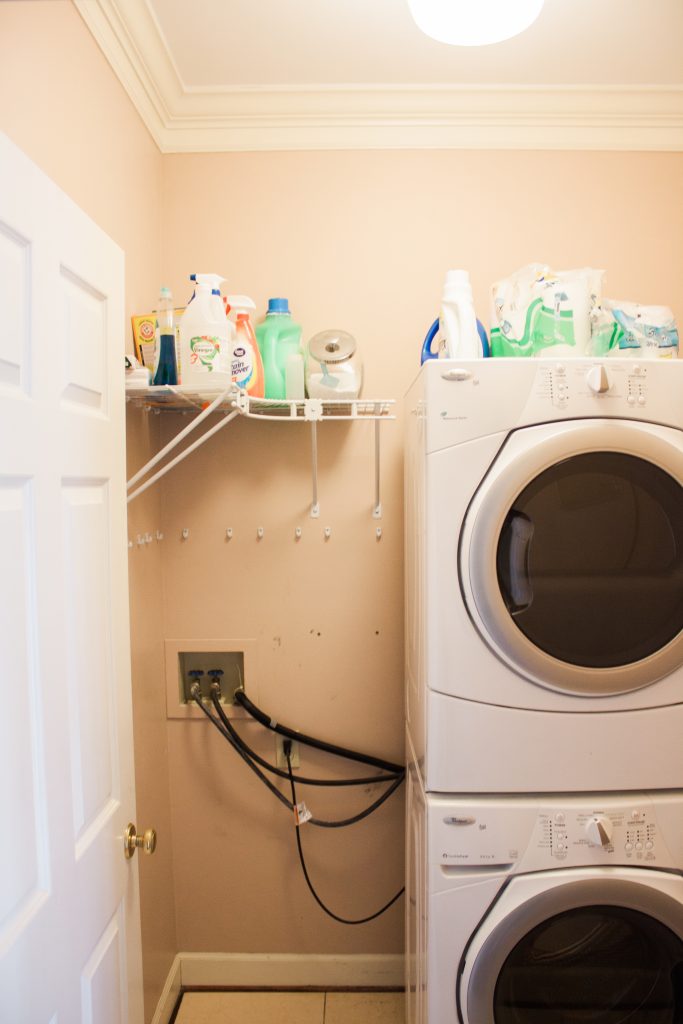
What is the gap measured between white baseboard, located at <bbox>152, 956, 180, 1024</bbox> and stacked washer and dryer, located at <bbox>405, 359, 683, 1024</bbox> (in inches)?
35.6

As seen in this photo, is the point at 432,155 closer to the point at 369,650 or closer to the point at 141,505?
the point at 141,505

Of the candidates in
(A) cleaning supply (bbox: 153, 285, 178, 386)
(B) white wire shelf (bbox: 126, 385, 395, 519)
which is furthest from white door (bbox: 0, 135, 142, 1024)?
(A) cleaning supply (bbox: 153, 285, 178, 386)

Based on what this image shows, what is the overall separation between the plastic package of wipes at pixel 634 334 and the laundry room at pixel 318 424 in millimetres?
512

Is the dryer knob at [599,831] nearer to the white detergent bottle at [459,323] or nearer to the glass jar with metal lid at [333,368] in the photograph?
the white detergent bottle at [459,323]

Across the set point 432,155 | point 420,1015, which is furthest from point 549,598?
point 432,155

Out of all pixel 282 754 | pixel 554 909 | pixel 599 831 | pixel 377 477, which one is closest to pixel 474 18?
pixel 377 477

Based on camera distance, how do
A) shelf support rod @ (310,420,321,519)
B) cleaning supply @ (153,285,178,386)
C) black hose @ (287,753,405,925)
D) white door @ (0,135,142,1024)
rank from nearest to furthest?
white door @ (0,135,142,1024) → cleaning supply @ (153,285,178,386) → shelf support rod @ (310,420,321,519) → black hose @ (287,753,405,925)

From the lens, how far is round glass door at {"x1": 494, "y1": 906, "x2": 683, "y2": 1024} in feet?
4.02

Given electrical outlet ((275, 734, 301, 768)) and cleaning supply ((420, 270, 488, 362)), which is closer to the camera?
cleaning supply ((420, 270, 488, 362))

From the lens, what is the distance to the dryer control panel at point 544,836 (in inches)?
47.3

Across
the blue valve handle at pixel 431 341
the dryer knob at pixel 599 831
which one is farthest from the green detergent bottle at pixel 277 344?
the dryer knob at pixel 599 831

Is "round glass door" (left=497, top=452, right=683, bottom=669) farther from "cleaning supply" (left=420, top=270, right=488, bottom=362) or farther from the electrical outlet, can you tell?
the electrical outlet

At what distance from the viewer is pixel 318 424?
5.87 ft

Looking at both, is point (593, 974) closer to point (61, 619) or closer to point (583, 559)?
point (583, 559)
